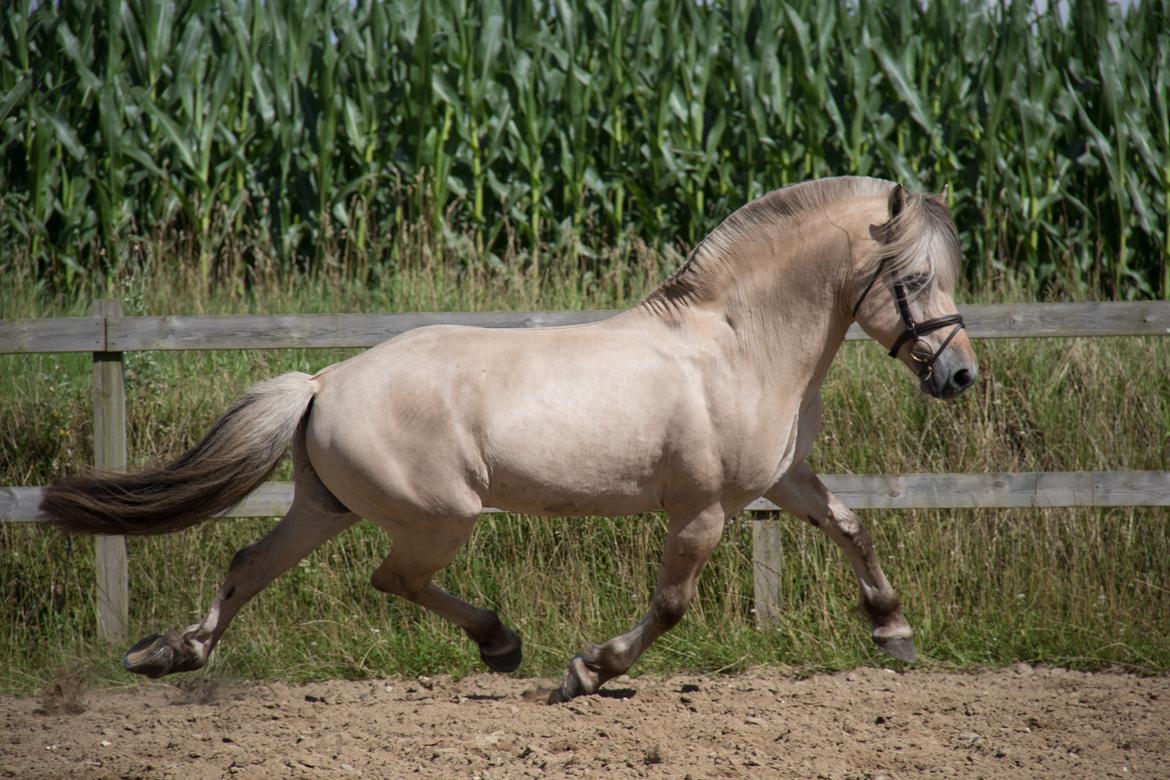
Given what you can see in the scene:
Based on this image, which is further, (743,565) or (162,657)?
(743,565)

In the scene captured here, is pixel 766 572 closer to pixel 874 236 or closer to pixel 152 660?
pixel 874 236

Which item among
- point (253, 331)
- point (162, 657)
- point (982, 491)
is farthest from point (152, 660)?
point (982, 491)

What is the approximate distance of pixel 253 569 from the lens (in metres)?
3.98

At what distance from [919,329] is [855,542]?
100cm

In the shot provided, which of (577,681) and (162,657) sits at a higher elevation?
(162,657)

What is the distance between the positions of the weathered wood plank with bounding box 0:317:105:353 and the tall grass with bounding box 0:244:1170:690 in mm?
731

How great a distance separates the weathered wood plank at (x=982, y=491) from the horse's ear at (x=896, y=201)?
1693 mm

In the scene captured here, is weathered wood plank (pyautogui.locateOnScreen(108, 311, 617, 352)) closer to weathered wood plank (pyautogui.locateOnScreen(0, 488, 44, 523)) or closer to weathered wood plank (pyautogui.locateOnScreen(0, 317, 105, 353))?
weathered wood plank (pyautogui.locateOnScreen(0, 317, 105, 353))

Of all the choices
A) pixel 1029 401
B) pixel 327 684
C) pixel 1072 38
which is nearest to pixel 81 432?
pixel 327 684

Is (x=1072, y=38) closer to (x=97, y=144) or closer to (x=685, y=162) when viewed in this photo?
(x=685, y=162)

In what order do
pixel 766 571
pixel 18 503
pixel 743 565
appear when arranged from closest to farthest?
pixel 18 503
pixel 766 571
pixel 743 565

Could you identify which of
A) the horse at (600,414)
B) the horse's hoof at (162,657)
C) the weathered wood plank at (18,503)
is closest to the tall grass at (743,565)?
the weathered wood plank at (18,503)

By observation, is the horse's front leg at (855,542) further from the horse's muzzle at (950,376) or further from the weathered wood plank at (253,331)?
the weathered wood plank at (253,331)

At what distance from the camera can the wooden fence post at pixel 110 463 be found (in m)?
5.14
